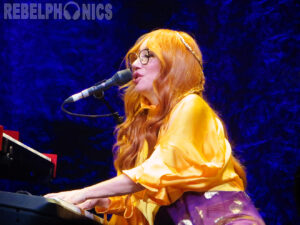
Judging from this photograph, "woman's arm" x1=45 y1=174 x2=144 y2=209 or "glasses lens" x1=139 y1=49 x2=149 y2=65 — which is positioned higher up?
"glasses lens" x1=139 y1=49 x2=149 y2=65

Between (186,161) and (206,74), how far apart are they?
4.47 ft

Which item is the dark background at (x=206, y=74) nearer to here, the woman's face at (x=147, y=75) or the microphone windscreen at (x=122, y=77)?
the woman's face at (x=147, y=75)

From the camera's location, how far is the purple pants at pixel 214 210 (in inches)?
56.7

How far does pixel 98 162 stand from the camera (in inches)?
109

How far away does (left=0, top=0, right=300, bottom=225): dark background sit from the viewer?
99.8 inches

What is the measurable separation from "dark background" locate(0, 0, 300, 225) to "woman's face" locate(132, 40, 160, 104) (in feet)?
3.03

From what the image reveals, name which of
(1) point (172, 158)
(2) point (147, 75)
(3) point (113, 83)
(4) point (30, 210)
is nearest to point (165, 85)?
(2) point (147, 75)

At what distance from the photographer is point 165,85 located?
1778 mm

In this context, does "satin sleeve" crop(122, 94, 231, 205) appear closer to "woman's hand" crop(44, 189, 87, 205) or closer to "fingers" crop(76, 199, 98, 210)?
"woman's hand" crop(44, 189, 87, 205)

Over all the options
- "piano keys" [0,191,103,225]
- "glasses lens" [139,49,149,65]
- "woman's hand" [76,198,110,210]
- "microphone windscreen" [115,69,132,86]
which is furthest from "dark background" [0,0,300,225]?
"piano keys" [0,191,103,225]

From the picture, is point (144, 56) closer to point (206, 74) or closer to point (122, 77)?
point (122, 77)

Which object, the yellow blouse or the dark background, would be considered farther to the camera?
the dark background

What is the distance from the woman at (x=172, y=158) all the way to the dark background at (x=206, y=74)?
84cm

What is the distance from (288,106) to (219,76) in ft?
1.51
